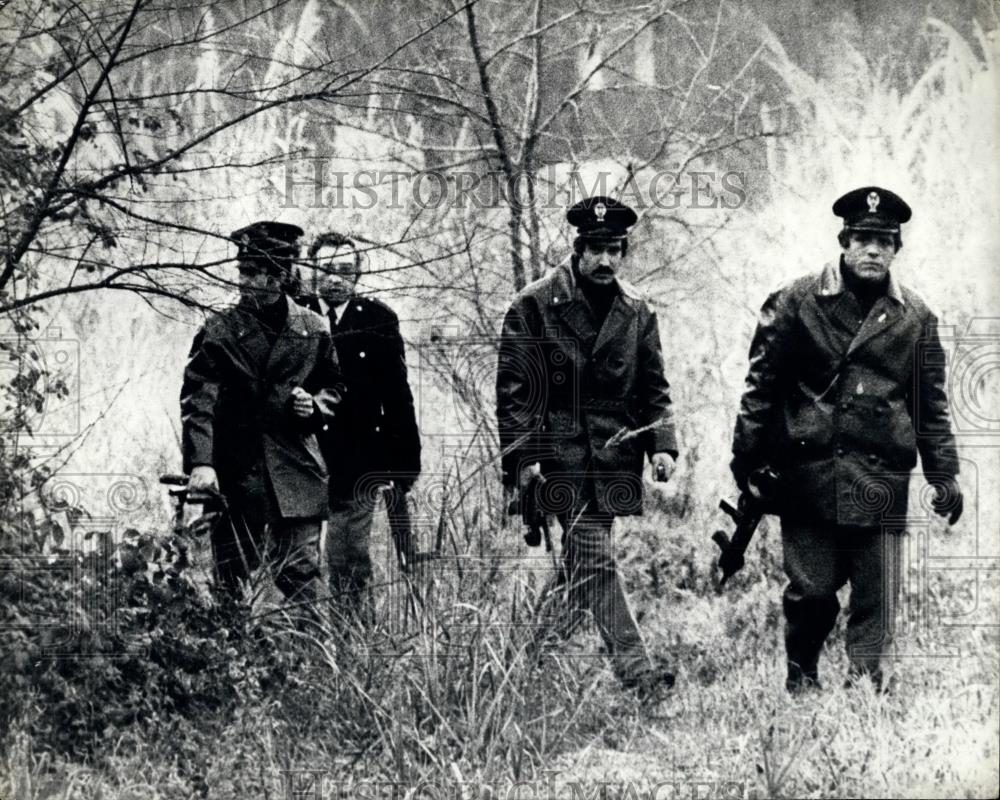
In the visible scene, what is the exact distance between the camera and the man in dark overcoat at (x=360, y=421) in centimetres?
664

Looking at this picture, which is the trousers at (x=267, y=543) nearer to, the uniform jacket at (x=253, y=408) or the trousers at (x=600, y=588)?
the uniform jacket at (x=253, y=408)

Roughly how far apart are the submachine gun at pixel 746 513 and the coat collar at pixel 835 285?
31.7 inches

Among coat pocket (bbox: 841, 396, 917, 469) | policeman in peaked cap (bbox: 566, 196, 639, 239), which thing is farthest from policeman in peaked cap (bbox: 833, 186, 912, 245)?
policeman in peaked cap (bbox: 566, 196, 639, 239)

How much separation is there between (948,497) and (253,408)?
121 inches

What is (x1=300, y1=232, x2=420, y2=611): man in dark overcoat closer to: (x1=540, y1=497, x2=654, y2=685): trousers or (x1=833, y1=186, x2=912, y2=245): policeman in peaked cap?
(x1=540, y1=497, x2=654, y2=685): trousers

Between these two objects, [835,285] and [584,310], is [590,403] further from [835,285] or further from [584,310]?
[835,285]

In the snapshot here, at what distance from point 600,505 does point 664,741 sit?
1044 mm

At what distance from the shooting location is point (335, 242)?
663 centimetres

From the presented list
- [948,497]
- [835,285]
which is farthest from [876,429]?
[835,285]

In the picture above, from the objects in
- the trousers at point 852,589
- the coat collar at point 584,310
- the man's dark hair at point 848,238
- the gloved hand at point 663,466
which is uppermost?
the man's dark hair at point 848,238

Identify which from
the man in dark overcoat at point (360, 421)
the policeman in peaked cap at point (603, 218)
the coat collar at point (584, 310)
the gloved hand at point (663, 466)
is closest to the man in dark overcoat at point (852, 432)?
the gloved hand at point (663, 466)

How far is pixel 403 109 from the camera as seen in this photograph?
22.1ft

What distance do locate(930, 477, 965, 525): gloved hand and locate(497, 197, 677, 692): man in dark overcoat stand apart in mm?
1148

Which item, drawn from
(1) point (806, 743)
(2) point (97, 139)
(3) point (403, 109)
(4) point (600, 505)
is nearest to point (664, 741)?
(1) point (806, 743)
